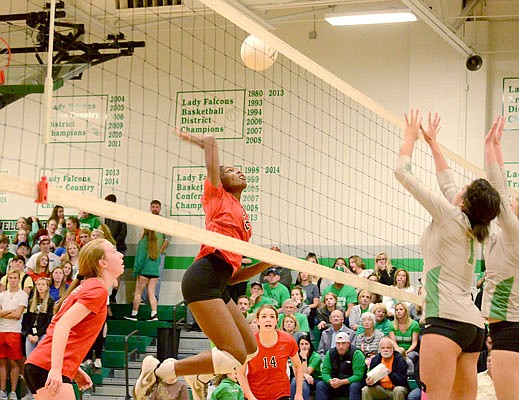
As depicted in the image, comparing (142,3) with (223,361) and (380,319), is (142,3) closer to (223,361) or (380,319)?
(380,319)

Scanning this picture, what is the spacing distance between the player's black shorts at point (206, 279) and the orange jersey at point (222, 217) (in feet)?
0.22

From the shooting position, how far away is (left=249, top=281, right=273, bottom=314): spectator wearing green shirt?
48.4 feet

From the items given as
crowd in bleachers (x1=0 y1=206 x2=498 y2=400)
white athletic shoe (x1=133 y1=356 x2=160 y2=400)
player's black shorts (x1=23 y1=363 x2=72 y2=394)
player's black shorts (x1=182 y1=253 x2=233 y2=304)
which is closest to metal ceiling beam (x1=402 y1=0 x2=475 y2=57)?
crowd in bleachers (x1=0 y1=206 x2=498 y2=400)

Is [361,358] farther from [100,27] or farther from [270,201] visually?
[100,27]

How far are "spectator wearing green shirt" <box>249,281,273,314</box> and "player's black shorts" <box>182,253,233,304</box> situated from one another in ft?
25.3

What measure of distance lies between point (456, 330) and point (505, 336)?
799 millimetres

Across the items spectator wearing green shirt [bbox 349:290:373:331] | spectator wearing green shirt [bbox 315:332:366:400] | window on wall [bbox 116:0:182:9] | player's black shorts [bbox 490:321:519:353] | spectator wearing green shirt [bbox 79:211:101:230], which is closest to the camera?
player's black shorts [bbox 490:321:519:353]

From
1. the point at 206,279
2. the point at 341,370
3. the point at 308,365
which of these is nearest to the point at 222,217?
the point at 206,279

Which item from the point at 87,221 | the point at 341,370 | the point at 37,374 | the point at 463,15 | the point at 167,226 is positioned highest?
the point at 463,15

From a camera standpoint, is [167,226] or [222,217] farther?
[222,217]

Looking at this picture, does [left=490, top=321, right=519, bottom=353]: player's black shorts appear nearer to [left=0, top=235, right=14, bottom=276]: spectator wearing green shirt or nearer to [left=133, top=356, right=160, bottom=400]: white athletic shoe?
[left=133, top=356, right=160, bottom=400]: white athletic shoe

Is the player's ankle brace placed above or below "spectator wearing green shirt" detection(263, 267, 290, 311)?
below

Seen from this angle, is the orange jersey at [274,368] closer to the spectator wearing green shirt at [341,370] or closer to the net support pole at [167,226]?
the spectator wearing green shirt at [341,370]

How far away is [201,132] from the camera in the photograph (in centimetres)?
1853
